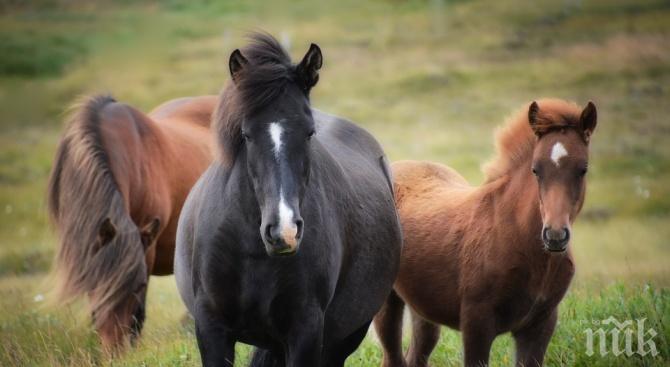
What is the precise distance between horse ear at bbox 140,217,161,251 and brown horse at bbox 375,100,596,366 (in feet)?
6.54

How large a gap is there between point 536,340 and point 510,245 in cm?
59

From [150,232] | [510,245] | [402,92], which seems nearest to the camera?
[510,245]

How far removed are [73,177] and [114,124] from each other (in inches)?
31.2

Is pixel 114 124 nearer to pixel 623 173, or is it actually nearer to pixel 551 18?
pixel 623 173

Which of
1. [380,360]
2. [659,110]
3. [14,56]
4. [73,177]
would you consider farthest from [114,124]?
[14,56]

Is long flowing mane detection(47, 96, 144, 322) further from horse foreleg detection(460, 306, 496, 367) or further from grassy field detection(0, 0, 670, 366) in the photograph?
horse foreleg detection(460, 306, 496, 367)

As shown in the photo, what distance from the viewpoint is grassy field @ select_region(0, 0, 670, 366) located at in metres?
6.34

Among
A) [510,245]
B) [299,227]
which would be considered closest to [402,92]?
[510,245]

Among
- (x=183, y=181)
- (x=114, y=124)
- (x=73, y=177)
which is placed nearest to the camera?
(x=73, y=177)

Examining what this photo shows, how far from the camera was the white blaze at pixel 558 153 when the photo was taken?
4.92 metres

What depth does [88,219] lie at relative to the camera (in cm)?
640

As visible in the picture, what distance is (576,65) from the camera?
32000mm

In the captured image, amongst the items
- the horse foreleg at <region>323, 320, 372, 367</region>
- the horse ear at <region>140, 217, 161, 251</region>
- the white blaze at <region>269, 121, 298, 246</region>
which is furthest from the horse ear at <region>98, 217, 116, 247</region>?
the white blaze at <region>269, 121, 298, 246</region>

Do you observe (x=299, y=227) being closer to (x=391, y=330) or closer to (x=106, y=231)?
(x=391, y=330)
